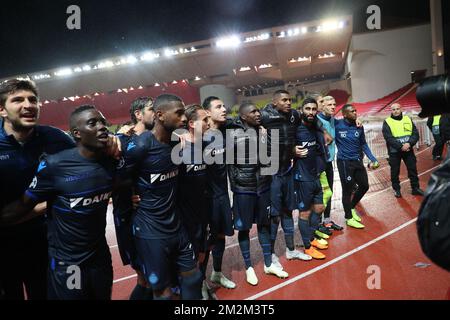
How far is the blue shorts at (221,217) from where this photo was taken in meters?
3.39

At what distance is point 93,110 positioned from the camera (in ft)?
6.90

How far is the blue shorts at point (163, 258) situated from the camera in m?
2.31

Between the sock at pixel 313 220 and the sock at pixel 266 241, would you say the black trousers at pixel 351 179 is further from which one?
the sock at pixel 266 241

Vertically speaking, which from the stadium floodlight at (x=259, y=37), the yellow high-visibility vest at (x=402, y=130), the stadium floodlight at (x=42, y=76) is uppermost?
the stadium floodlight at (x=259, y=37)

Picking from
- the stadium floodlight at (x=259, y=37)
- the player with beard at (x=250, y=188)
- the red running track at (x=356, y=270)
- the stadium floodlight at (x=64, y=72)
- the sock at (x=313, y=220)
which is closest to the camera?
the red running track at (x=356, y=270)

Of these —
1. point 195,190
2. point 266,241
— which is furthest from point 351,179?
point 195,190

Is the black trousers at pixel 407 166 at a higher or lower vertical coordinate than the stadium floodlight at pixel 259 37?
lower

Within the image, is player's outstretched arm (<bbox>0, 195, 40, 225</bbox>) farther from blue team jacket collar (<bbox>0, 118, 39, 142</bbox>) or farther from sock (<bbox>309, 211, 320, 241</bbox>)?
sock (<bbox>309, 211, 320, 241</bbox>)

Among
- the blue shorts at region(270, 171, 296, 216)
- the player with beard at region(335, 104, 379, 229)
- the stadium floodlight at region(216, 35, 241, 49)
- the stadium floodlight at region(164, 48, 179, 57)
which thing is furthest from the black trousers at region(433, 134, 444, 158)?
the stadium floodlight at region(164, 48, 179, 57)

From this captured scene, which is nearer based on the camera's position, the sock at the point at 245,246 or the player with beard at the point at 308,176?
the sock at the point at 245,246

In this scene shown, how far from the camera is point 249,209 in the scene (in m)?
3.51

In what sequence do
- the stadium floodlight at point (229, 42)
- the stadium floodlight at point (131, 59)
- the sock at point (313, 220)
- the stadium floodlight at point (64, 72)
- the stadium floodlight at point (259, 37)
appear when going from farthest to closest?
1. the stadium floodlight at point (64, 72)
2. the stadium floodlight at point (131, 59)
3. the stadium floodlight at point (229, 42)
4. the stadium floodlight at point (259, 37)
5. the sock at point (313, 220)

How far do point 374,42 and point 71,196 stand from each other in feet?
55.0

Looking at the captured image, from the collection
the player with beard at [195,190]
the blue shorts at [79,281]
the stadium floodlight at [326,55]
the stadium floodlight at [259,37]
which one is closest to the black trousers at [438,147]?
the player with beard at [195,190]
